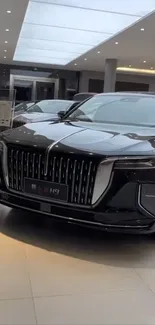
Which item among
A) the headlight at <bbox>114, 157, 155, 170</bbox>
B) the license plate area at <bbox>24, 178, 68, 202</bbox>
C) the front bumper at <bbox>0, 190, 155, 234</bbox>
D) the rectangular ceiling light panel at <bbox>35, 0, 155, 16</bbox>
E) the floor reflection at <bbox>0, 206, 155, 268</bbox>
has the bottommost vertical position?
the floor reflection at <bbox>0, 206, 155, 268</bbox>

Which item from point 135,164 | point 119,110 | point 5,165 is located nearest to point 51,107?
point 119,110

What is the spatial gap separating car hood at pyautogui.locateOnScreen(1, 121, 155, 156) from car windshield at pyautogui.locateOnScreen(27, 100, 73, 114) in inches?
191

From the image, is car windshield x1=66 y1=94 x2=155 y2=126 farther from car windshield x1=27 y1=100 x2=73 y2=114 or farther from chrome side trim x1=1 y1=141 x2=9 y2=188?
car windshield x1=27 y1=100 x2=73 y2=114

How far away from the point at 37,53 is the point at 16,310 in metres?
16.6

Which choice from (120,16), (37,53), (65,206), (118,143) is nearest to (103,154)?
(118,143)

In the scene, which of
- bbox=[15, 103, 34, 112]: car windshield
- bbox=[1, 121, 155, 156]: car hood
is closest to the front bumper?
bbox=[1, 121, 155, 156]: car hood

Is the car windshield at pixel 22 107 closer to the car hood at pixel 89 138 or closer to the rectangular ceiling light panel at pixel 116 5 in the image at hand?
the rectangular ceiling light panel at pixel 116 5

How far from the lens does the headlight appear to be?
2.53 metres

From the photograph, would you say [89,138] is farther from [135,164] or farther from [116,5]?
[116,5]

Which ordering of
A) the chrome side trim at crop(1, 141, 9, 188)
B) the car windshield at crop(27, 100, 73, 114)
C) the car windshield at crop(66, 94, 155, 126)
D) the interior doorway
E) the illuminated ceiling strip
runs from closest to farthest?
1. the chrome side trim at crop(1, 141, 9, 188)
2. the car windshield at crop(66, 94, 155, 126)
3. the car windshield at crop(27, 100, 73, 114)
4. the illuminated ceiling strip
5. the interior doorway

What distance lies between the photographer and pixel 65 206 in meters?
2.67

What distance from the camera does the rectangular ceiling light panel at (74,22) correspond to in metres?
9.11

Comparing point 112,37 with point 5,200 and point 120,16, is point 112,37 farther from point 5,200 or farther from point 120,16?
point 5,200

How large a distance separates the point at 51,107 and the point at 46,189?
585 centimetres
